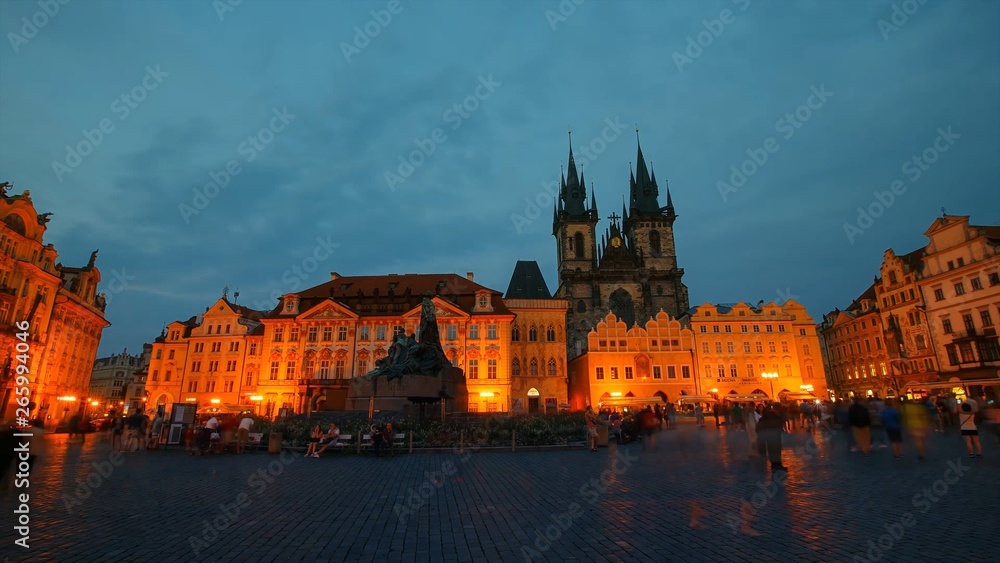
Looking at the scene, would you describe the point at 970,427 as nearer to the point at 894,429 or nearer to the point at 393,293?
the point at 894,429

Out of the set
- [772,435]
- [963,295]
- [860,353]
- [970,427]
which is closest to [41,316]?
[772,435]

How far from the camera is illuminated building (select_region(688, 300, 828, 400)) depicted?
50.8 meters

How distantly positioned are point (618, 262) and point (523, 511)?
68715mm

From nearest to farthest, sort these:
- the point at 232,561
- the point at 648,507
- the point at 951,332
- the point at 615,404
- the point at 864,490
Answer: the point at 232,561, the point at 648,507, the point at 864,490, the point at 951,332, the point at 615,404

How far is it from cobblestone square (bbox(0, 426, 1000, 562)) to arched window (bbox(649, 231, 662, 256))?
6564 centimetres

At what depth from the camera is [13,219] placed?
1526 inches

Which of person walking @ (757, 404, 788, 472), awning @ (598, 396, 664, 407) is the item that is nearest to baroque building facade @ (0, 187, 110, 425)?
person walking @ (757, 404, 788, 472)

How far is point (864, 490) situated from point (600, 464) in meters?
5.88

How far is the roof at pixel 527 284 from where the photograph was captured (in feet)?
190

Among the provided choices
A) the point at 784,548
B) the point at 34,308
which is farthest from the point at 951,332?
the point at 34,308

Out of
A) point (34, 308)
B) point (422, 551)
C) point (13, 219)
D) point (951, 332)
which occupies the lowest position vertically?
point (422, 551)

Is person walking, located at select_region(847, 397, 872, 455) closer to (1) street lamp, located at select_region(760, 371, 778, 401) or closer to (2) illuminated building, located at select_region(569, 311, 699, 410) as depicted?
(2) illuminated building, located at select_region(569, 311, 699, 410)

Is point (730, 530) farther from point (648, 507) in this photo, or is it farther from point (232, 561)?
point (232, 561)

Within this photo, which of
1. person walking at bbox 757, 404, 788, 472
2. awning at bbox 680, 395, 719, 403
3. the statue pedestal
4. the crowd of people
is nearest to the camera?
person walking at bbox 757, 404, 788, 472
